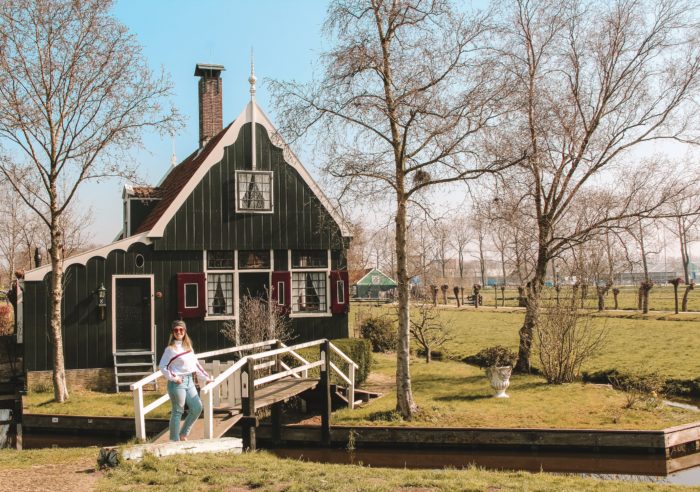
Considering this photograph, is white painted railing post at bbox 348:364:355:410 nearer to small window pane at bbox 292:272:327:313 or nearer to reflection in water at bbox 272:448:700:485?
reflection in water at bbox 272:448:700:485

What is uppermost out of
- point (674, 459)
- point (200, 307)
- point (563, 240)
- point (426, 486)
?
point (563, 240)

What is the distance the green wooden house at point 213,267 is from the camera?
1742 centimetres

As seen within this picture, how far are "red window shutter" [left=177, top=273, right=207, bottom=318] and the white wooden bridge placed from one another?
382 cm

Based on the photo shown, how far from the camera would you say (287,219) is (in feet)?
63.6

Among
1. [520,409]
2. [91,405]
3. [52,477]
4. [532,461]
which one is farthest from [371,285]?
[52,477]

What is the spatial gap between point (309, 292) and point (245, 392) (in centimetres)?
832

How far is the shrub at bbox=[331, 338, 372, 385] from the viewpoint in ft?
54.1

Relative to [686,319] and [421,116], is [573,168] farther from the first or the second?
[686,319]

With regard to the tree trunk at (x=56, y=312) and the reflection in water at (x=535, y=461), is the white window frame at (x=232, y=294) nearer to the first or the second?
the tree trunk at (x=56, y=312)

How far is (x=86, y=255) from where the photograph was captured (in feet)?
57.1

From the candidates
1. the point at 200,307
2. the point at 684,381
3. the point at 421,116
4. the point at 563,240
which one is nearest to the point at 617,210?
the point at 563,240

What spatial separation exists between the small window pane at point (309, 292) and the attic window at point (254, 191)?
7.26 feet

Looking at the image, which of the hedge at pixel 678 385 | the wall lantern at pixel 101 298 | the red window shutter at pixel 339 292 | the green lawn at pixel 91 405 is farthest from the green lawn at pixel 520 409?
the wall lantern at pixel 101 298

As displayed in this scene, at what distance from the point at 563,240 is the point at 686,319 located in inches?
605
